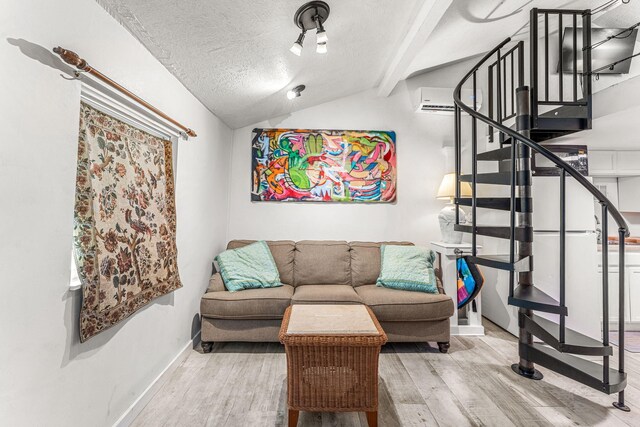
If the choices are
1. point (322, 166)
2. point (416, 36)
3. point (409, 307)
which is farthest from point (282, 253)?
point (416, 36)

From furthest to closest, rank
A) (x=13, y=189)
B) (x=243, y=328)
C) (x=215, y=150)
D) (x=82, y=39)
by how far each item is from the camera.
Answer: (x=215, y=150) < (x=243, y=328) < (x=82, y=39) < (x=13, y=189)

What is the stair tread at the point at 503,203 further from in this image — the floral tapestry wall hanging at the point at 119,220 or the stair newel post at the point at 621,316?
the floral tapestry wall hanging at the point at 119,220

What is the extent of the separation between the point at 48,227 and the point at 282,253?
7.31ft

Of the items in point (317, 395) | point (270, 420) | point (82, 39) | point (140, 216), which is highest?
point (82, 39)

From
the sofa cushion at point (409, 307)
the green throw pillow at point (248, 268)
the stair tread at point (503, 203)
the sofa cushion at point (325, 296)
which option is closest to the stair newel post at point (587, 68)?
the stair tread at point (503, 203)

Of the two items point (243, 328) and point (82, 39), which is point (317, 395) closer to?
point (243, 328)

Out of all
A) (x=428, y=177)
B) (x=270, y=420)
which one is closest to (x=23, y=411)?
(x=270, y=420)

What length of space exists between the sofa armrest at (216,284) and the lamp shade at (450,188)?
2.54 metres

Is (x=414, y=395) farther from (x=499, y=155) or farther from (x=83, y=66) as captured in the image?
(x=83, y=66)

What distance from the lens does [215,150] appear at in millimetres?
3109

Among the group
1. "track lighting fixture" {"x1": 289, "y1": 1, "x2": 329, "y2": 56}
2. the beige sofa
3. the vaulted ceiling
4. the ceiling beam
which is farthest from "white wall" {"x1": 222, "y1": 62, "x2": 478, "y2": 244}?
"track lighting fixture" {"x1": 289, "y1": 1, "x2": 329, "y2": 56}

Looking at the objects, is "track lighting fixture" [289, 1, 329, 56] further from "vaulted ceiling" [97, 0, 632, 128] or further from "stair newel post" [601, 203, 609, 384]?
"stair newel post" [601, 203, 609, 384]

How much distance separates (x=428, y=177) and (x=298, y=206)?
1641 mm

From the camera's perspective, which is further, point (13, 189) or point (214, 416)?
point (214, 416)
